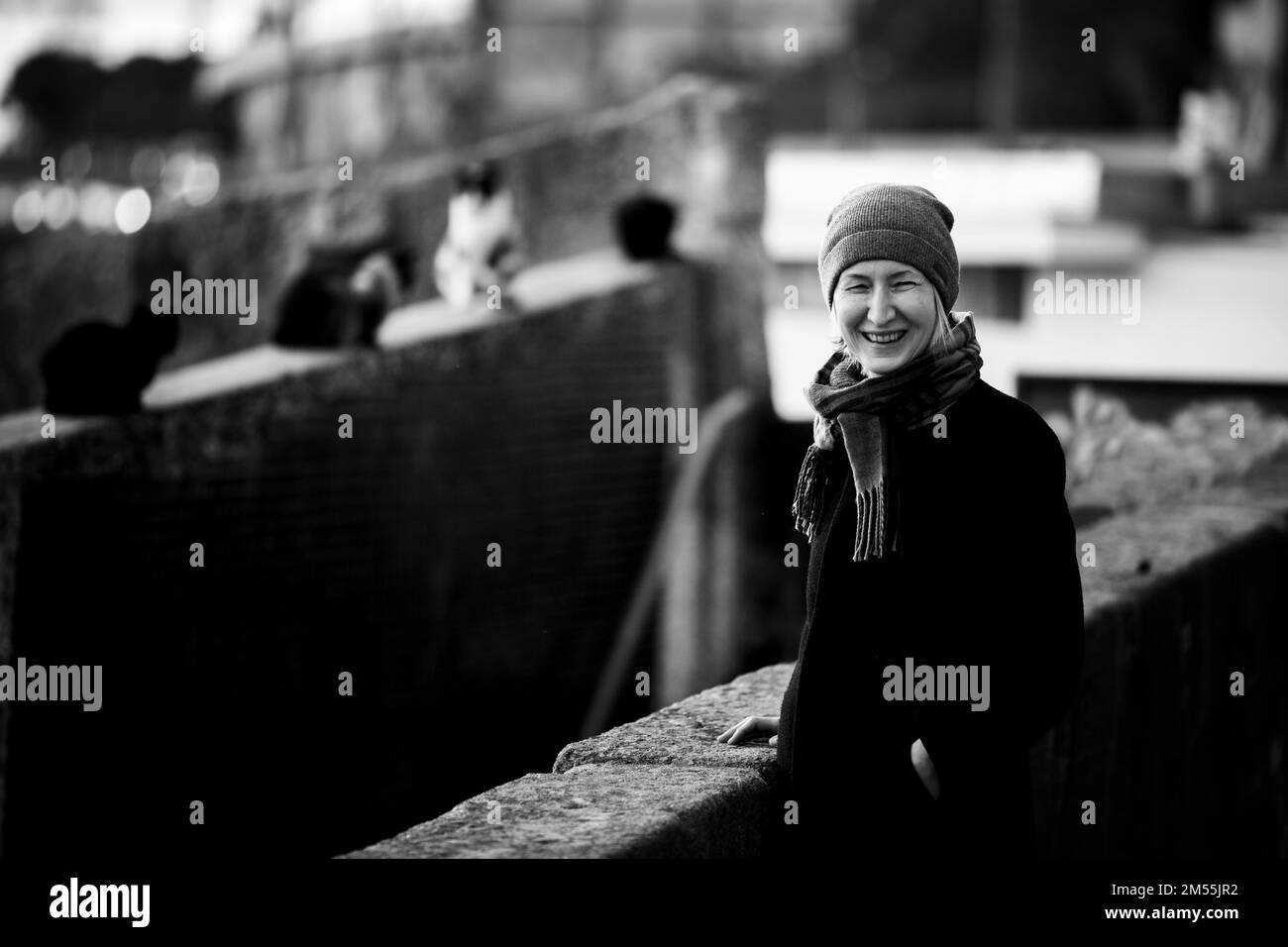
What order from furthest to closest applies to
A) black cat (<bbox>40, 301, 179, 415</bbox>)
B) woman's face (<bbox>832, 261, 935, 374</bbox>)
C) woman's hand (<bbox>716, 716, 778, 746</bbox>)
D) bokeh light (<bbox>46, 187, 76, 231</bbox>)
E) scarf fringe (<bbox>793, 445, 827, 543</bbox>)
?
bokeh light (<bbox>46, 187, 76, 231</bbox>) < black cat (<bbox>40, 301, 179, 415</bbox>) < woman's hand (<bbox>716, 716, 778, 746</bbox>) < scarf fringe (<bbox>793, 445, 827, 543</bbox>) < woman's face (<bbox>832, 261, 935, 374</bbox>)

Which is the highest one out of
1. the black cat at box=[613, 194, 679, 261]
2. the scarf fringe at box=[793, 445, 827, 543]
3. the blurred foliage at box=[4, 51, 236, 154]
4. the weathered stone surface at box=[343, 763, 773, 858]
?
the blurred foliage at box=[4, 51, 236, 154]

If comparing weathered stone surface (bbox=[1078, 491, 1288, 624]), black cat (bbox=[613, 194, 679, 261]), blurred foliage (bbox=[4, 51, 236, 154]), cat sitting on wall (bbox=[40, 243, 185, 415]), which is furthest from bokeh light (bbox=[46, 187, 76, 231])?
weathered stone surface (bbox=[1078, 491, 1288, 624])

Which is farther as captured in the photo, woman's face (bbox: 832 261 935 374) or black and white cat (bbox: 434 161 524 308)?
black and white cat (bbox: 434 161 524 308)

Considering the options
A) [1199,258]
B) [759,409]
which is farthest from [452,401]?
[1199,258]

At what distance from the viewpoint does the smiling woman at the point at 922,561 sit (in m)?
2.67

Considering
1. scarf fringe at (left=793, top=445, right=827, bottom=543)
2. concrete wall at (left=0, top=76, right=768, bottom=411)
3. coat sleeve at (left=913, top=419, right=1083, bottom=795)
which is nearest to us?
coat sleeve at (left=913, top=419, right=1083, bottom=795)

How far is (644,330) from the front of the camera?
10.5 m

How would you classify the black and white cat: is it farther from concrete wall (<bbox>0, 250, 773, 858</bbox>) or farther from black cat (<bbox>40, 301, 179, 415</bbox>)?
black cat (<bbox>40, 301, 179, 415</bbox>)

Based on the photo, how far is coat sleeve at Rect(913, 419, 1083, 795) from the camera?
8.71 ft

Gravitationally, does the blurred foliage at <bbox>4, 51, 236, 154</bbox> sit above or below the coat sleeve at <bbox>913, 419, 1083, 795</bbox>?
above

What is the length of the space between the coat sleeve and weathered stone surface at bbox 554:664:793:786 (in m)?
0.60

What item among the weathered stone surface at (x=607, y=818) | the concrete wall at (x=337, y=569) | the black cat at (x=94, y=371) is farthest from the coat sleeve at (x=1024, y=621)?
the black cat at (x=94, y=371)

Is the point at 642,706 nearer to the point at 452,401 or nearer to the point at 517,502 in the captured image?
the point at 517,502

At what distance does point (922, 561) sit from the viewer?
2.74 metres
